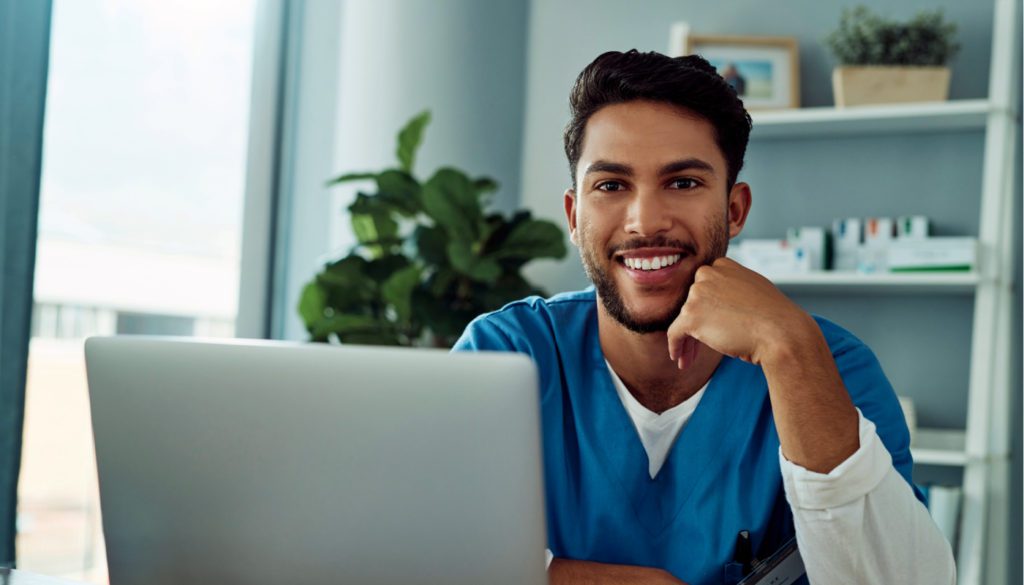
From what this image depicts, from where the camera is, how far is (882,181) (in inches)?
109

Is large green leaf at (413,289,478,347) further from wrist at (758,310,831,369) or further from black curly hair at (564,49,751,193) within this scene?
wrist at (758,310,831,369)

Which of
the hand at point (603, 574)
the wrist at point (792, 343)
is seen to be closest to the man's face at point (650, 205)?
the wrist at point (792, 343)

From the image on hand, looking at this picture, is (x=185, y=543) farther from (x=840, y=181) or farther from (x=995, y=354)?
(x=840, y=181)

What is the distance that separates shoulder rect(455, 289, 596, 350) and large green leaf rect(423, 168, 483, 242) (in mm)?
1139

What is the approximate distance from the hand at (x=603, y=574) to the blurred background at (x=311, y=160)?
5.13 feet

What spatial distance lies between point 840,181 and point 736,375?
5.67ft

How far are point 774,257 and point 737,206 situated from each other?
1275mm

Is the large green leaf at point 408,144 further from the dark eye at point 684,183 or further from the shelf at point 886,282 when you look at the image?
the dark eye at point 684,183

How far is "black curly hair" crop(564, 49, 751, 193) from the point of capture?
1.29 m

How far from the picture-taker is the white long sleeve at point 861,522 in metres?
0.99

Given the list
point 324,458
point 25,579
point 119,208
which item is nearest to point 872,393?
point 324,458

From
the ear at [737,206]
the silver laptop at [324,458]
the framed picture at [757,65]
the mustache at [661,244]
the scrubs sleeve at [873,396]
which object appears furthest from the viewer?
the framed picture at [757,65]

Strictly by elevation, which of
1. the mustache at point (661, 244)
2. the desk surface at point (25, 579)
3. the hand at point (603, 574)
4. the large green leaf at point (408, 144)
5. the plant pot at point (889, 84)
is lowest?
the desk surface at point (25, 579)

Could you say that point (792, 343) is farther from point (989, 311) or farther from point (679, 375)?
→ point (989, 311)
